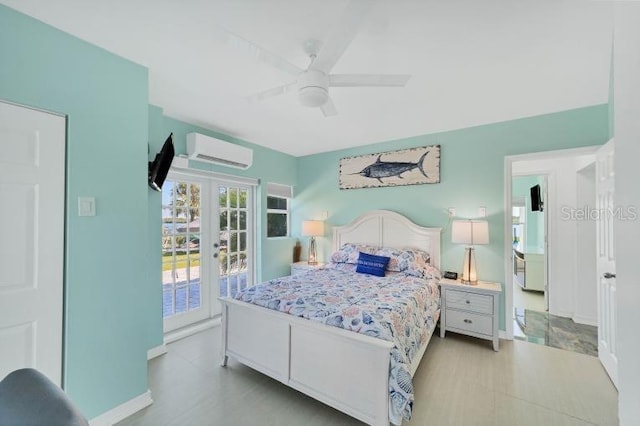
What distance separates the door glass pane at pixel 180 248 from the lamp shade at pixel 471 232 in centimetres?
312

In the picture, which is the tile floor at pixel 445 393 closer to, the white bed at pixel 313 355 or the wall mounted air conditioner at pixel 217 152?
the white bed at pixel 313 355

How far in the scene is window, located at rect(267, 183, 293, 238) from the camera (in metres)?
4.33

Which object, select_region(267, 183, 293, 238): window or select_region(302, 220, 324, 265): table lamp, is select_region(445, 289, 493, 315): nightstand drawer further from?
select_region(267, 183, 293, 238): window

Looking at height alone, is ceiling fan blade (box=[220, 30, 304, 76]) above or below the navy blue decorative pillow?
above

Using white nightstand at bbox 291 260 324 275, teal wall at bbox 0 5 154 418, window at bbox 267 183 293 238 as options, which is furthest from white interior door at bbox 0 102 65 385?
white nightstand at bbox 291 260 324 275

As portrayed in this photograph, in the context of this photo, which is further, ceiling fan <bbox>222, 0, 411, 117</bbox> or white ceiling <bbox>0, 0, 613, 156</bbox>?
white ceiling <bbox>0, 0, 613, 156</bbox>

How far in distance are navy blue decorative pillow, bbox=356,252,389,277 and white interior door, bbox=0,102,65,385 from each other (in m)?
2.67

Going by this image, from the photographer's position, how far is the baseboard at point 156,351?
2.56m

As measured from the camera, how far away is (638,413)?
783mm

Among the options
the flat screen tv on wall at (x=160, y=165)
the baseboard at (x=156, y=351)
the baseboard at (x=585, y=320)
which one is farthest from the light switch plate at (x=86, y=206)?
the baseboard at (x=585, y=320)

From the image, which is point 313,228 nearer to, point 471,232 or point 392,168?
point 392,168

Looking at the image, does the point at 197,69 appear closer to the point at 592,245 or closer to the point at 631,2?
the point at 631,2

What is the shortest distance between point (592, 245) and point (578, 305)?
2.57 feet

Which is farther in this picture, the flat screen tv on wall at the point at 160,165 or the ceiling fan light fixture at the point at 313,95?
the flat screen tv on wall at the point at 160,165
